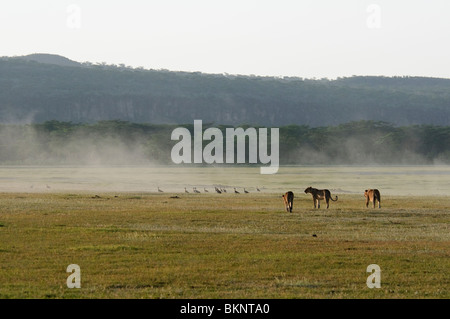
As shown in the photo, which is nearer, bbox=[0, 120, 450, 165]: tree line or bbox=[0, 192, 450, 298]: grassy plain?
bbox=[0, 192, 450, 298]: grassy plain

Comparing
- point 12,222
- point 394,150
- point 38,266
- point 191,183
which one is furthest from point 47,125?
point 38,266

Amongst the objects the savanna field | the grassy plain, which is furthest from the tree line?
the grassy plain

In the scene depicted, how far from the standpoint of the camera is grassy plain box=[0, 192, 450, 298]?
54.2 ft

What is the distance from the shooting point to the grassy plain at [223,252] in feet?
54.2

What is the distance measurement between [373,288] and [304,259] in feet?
13.7

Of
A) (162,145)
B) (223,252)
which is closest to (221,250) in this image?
(223,252)

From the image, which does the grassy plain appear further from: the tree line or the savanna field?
the tree line

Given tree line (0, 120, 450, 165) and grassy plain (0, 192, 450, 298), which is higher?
tree line (0, 120, 450, 165)

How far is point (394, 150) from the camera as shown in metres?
133

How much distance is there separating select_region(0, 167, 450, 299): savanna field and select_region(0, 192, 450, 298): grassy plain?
0.10 feet

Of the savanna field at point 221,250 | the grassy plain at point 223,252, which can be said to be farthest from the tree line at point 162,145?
the grassy plain at point 223,252

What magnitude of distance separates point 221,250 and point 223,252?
1.29 feet

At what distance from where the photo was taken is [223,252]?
21844mm

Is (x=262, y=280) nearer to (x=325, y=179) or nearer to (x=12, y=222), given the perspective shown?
(x=12, y=222)
